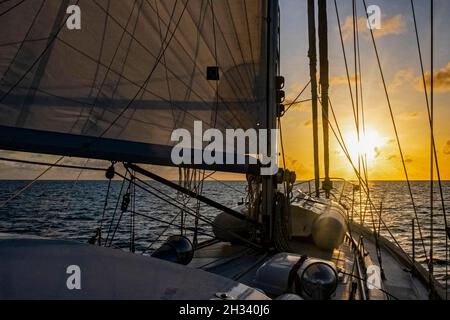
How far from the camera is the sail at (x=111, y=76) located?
4051 mm

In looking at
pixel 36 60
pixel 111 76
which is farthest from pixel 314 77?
pixel 36 60

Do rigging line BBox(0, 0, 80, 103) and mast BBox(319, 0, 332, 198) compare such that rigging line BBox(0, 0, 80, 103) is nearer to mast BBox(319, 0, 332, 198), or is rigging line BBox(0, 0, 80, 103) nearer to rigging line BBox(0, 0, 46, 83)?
rigging line BBox(0, 0, 46, 83)

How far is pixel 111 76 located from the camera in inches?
184

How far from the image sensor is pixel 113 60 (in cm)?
470

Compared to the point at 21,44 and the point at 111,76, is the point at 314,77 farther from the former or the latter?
the point at 21,44

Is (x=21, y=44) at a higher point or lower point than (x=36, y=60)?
higher

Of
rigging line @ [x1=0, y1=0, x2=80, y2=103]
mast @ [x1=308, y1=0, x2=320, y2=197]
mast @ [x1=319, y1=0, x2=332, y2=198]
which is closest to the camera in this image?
rigging line @ [x1=0, y1=0, x2=80, y2=103]

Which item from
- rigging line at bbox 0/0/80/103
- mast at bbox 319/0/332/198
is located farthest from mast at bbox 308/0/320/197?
rigging line at bbox 0/0/80/103

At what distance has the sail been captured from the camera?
405 centimetres

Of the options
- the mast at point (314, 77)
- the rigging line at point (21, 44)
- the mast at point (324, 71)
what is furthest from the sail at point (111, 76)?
the mast at point (314, 77)

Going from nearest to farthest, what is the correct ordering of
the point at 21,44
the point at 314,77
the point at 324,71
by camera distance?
the point at 21,44 → the point at 324,71 → the point at 314,77

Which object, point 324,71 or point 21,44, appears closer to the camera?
point 21,44

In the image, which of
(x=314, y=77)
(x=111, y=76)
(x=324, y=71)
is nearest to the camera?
(x=111, y=76)

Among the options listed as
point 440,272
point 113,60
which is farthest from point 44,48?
point 440,272
